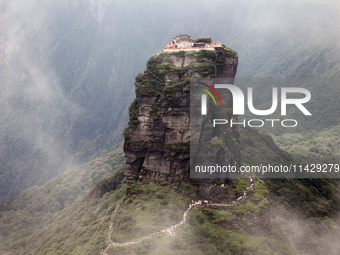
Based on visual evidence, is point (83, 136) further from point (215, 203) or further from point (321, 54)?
point (215, 203)

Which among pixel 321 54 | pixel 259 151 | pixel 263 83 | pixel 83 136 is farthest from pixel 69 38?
pixel 259 151

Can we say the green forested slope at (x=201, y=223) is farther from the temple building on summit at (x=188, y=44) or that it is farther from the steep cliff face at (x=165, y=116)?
the temple building on summit at (x=188, y=44)

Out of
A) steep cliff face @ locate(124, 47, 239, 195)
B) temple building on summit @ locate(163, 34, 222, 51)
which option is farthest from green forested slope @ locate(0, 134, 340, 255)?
temple building on summit @ locate(163, 34, 222, 51)

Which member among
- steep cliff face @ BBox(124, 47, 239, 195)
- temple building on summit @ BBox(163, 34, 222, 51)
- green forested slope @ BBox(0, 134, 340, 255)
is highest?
temple building on summit @ BBox(163, 34, 222, 51)

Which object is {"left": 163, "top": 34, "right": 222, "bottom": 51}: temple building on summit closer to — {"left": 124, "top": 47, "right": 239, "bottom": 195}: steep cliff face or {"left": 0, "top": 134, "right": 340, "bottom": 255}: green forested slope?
{"left": 124, "top": 47, "right": 239, "bottom": 195}: steep cliff face

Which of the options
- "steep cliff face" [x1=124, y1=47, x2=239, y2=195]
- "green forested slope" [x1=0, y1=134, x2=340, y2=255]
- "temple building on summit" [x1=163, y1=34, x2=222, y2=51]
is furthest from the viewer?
"temple building on summit" [x1=163, y1=34, x2=222, y2=51]

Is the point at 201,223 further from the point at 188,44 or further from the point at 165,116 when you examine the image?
the point at 188,44

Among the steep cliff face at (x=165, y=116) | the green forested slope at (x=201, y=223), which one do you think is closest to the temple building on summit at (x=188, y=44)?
the steep cliff face at (x=165, y=116)

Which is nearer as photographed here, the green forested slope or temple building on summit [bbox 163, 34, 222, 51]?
the green forested slope

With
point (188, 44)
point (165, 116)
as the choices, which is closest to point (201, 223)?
point (165, 116)

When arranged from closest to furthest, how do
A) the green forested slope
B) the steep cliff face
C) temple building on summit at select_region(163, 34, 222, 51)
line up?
the green forested slope
the steep cliff face
temple building on summit at select_region(163, 34, 222, 51)
